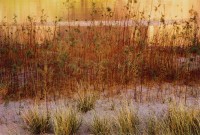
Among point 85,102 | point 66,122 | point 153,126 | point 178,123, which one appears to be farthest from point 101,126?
point 85,102

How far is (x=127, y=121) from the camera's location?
688cm

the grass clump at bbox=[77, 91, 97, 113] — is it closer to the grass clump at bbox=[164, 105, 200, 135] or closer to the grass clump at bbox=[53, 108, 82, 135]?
the grass clump at bbox=[53, 108, 82, 135]

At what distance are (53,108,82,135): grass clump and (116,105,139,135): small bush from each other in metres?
0.61

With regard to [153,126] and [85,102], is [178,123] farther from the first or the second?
[85,102]

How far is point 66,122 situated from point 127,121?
845 millimetres

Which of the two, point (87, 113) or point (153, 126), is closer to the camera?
point (153, 126)

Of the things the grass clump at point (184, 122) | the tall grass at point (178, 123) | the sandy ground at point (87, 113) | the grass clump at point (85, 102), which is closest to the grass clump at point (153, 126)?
the tall grass at point (178, 123)

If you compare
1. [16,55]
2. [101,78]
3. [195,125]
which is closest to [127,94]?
[101,78]

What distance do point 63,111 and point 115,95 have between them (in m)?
2.13

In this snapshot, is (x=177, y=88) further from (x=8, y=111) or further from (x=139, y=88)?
(x=8, y=111)

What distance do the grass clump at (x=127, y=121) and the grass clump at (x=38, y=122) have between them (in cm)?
105

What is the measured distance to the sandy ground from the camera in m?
7.21

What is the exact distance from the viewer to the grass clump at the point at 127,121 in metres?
6.78

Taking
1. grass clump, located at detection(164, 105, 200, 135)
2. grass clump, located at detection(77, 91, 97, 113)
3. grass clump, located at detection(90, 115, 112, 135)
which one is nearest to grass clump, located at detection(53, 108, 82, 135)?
grass clump, located at detection(90, 115, 112, 135)
